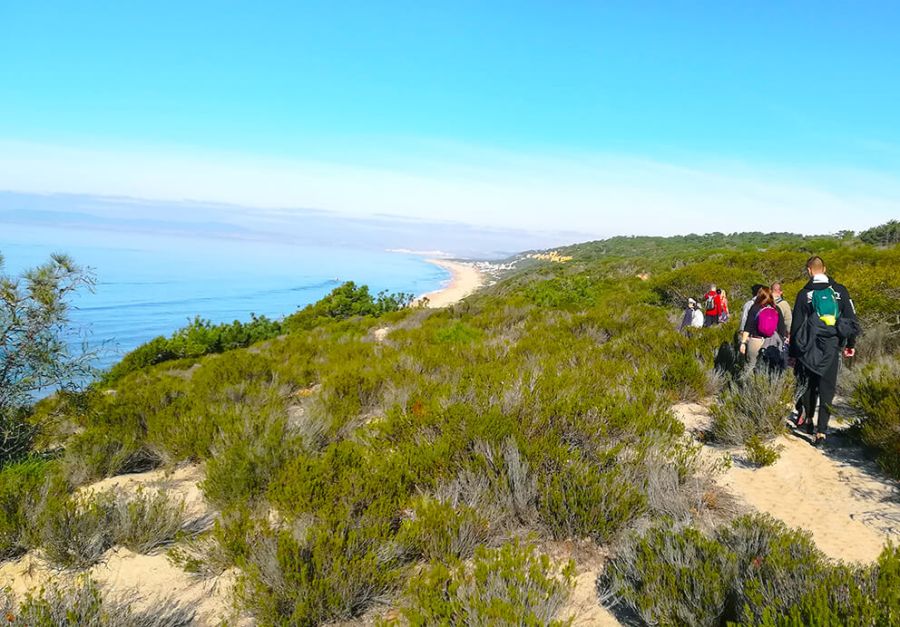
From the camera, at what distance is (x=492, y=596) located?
7.43 feet

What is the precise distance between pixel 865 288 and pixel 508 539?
33.3ft

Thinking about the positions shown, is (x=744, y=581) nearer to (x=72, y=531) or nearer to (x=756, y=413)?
(x=756, y=413)

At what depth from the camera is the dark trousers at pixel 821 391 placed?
4.72 metres

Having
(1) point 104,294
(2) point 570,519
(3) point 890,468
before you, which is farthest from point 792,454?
(1) point 104,294

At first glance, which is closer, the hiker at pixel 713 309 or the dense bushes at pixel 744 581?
the dense bushes at pixel 744 581

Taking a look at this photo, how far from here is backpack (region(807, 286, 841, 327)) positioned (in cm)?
493

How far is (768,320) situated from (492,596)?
5.29 metres

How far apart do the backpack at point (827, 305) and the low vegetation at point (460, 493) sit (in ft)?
2.35

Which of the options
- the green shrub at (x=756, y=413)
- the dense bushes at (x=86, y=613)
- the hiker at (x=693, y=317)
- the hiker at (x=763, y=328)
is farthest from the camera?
the hiker at (x=693, y=317)

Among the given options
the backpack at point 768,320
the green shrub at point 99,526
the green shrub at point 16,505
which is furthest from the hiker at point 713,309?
the green shrub at point 16,505

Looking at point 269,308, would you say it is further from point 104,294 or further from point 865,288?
point 865,288

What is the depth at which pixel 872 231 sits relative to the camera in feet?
82.4

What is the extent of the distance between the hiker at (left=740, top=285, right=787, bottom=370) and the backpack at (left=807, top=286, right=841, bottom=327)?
2.38 ft

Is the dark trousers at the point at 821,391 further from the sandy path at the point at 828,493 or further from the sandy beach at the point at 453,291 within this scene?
the sandy beach at the point at 453,291
